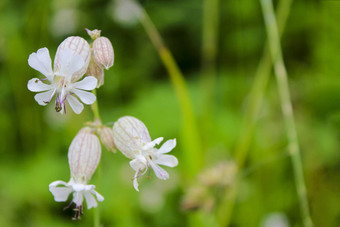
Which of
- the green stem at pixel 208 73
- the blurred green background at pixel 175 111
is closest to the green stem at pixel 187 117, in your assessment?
the blurred green background at pixel 175 111

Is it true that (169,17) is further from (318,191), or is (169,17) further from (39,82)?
(39,82)

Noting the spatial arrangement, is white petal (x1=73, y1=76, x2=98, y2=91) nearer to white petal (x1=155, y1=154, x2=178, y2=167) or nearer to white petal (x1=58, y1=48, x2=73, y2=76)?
white petal (x1=58, y1=48, x2=73, y2=76)

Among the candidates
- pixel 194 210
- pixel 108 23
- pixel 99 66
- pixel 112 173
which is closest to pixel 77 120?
pixel 112 173

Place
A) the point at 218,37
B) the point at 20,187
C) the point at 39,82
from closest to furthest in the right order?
1. the point at 39,82
2. the point at 20,187
3. the point at 218,37

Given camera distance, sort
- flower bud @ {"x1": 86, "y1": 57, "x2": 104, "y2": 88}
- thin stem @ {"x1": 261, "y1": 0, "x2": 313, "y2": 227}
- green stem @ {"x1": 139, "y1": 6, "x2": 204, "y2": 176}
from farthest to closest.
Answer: green stem @ {"x1": 139, "y1": 6, "x2": 204, "y2": 176} → thin stem @ {"x1": 261, "y1": 0, "x2": 313, "y2": 227} → flower bud @ {"x1": 86, "y1": 57, "x2": 104, "y2": 88}

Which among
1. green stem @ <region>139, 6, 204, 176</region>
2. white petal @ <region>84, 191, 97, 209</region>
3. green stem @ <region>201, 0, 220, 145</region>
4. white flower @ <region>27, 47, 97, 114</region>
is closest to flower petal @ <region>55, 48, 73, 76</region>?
white flower @ <region>27, 47, 97, 114</region>

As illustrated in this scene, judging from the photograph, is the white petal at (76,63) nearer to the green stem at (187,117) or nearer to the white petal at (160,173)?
the white petal at (160,173)

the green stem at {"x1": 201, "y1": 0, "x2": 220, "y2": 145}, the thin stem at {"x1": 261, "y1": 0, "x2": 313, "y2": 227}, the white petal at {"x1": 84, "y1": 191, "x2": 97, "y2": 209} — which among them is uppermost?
the green stem at {"x1": 201, "y1": 0, "x2": 220, "y2": 145}

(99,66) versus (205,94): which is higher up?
(205,94)
